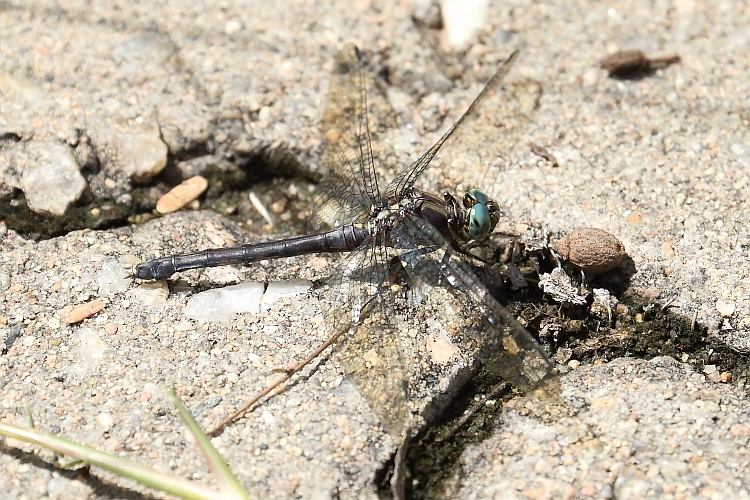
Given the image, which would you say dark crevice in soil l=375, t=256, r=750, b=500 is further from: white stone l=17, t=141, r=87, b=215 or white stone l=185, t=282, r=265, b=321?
white stone l=17, t=141, r=87, b=215

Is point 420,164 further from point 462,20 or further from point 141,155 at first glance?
A: point 141,155

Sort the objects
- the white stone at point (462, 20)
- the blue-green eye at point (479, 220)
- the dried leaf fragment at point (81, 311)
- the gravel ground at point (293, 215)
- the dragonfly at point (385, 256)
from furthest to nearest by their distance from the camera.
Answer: the white stone at point (462, 20), the blue-green eye at point (479, 220), the dried leaf fragment at point (81, 311), the dragonfly at point (385, 256), the gravel ground at point (293, 215)

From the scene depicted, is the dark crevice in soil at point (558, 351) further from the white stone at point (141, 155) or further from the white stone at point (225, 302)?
the white stone at point (141, 155)

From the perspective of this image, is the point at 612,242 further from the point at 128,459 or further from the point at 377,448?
the point at 128,459

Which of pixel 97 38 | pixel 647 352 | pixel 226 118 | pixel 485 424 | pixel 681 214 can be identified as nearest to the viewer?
pixel 485 424

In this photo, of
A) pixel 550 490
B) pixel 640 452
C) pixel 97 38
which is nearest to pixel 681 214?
pixel 640 452

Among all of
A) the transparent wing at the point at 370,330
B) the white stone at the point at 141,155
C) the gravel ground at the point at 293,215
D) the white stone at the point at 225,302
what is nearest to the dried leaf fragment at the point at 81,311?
the gravel ground at the point at 293,215

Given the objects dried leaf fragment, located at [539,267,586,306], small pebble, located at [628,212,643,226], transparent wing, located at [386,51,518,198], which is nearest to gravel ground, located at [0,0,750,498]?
small pebble, located at [628,212,643,226]

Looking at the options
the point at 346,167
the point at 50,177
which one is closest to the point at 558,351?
the point at 346,167
